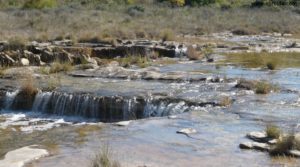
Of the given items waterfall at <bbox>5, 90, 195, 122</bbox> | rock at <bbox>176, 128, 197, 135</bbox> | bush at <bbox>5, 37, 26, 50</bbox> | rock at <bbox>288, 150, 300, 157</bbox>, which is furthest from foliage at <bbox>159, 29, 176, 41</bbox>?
rock at <bbox>288, 150, 300, 157</bbox>

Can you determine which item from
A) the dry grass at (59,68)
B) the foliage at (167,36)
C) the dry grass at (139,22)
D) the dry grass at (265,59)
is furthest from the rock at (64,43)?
the dry grass at (265,59)

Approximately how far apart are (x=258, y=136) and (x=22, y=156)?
162 inches

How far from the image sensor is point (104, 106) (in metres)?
14.8

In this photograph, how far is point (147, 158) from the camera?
9.35 m

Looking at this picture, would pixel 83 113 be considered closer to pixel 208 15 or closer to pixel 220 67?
pixel 220 67

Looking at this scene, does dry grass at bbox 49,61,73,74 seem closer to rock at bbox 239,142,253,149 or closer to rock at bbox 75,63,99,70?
rock at bbox 75,63,99,70

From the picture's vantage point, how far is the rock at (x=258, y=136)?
10.3 meters

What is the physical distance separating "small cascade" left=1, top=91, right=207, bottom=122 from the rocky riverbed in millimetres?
25

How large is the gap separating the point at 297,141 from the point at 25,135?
5689 mm

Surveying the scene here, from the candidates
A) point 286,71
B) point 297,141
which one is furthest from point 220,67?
point 297,141

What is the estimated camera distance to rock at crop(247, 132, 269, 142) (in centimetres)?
1029

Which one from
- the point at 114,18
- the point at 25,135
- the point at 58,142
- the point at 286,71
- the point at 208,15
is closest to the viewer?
the point at 58,142

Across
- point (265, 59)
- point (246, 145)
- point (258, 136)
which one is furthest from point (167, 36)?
point (246, 145)

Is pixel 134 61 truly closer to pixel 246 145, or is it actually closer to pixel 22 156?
pixel 246 145
